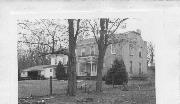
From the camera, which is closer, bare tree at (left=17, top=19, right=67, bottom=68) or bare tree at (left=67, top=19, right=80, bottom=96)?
bare tree at (left=17, top=19, right=67, bottom=68)

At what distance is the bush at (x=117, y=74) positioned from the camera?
2770 millimetres

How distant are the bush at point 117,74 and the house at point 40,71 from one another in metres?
0.51

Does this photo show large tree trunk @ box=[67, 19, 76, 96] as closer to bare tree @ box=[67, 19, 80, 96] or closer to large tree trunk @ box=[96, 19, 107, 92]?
bare tree @ box=[67, 19, 80, 96]

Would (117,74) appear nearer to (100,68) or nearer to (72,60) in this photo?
(100,68)

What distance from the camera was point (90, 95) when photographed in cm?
277

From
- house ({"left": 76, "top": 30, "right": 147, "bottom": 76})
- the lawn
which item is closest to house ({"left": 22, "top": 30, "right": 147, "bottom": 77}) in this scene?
house ({"left": 76, "top": 30, "right": 147, "bottom": 76})

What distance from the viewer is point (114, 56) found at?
2.87m

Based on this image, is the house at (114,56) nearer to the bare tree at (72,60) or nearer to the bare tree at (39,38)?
the bare tree at (72,60)

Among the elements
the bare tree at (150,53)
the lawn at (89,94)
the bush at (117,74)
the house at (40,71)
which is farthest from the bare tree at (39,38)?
the bare tree at (150,53)

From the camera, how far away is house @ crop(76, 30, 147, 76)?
2725 millimetres

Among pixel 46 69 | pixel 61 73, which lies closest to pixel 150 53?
pixel 61 73

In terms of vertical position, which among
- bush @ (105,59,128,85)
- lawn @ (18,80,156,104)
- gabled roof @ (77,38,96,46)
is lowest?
lawn @ (18,80,156,104)

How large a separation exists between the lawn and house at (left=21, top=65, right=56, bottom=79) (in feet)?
0.16

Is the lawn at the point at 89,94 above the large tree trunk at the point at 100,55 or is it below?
below
